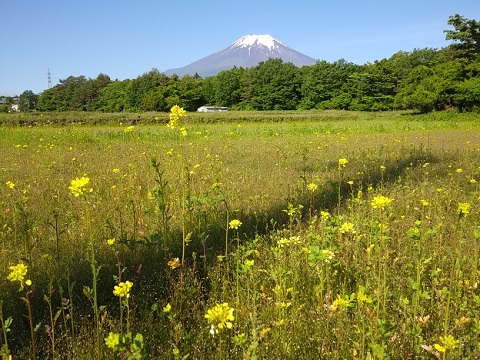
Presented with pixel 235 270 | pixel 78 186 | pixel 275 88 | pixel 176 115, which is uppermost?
pixel 275 88

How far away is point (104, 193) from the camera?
459 centimetres

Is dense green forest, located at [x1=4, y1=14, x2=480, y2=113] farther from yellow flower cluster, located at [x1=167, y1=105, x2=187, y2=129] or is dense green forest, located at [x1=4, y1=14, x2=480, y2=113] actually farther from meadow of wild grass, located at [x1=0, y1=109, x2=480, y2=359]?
yellow flower cluster, located at [x1=167, y1=105, x2=187, y2=129]

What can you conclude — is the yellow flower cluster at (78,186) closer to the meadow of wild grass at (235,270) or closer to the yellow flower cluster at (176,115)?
the meadow of wild grass at (235,270)

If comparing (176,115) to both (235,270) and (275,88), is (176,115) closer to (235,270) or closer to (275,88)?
(235,270)

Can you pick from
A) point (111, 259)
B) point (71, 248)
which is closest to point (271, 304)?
point (111, 259)

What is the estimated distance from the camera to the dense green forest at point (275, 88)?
49.7m

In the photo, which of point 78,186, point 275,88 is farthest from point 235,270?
point 275,88

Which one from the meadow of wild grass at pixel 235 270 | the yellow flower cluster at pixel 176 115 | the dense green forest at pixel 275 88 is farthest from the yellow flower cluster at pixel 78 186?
Result: the dense green forest at pixel 275 88

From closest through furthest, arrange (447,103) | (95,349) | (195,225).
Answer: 1. (95,349)
2. (195,225)
3. (447,103)

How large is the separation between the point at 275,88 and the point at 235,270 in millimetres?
60415

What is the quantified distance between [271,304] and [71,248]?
1873mm

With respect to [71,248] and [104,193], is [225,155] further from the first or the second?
[71,248]

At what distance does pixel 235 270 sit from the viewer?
8.41ft

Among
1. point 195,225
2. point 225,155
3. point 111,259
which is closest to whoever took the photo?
point 111,259
